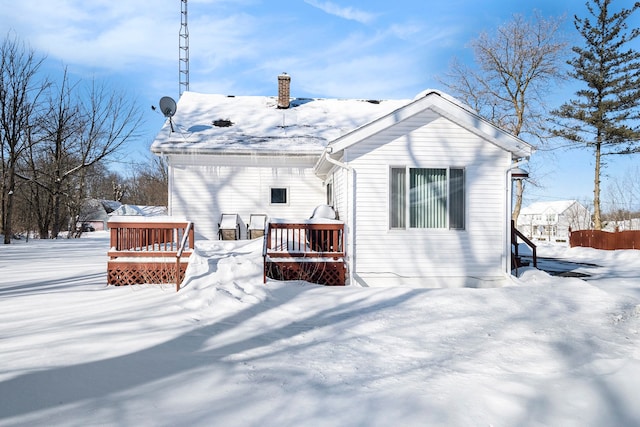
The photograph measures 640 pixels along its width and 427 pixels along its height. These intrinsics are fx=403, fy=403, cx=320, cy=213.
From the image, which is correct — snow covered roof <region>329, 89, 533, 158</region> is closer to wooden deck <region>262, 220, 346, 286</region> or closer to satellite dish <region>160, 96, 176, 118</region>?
wooden deck <region>262, 220, 346, 286</region>

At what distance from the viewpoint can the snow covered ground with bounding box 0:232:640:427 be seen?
9.38 ft

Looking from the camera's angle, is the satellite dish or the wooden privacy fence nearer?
the satellite dish

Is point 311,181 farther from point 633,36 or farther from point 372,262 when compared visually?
point 633,36

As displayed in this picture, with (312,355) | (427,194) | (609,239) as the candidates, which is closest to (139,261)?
(312,355)

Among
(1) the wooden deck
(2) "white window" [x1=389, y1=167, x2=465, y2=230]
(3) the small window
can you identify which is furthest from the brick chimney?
(1) the wooden deck

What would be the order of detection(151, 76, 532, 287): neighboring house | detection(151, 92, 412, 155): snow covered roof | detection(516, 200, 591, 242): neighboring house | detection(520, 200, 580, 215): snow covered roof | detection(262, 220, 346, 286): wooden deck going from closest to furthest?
detection(262, 220, 346, 286): wooden deck
detection(151, 76, 532, 287): neighboring house
detection(151, 92, 412, 155): snow covered roof
detection(516, 200, 591, 242): neighboring house
detection(520, 200, 580, 215): snow covered roof

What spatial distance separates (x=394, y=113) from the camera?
8.27 m

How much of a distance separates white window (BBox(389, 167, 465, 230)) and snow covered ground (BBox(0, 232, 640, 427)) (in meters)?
1.84

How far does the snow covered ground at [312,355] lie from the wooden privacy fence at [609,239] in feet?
47.4

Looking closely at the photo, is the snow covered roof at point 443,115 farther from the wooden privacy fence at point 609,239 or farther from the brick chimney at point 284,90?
the wooden privacy fence at point 609,239

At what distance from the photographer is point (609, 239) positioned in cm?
1923

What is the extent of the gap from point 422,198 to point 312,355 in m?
5.19

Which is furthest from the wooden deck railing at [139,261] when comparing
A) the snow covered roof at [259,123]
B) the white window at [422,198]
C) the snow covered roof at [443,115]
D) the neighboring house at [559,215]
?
the neighboring house at [559,215]

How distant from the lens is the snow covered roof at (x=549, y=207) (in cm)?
5975
